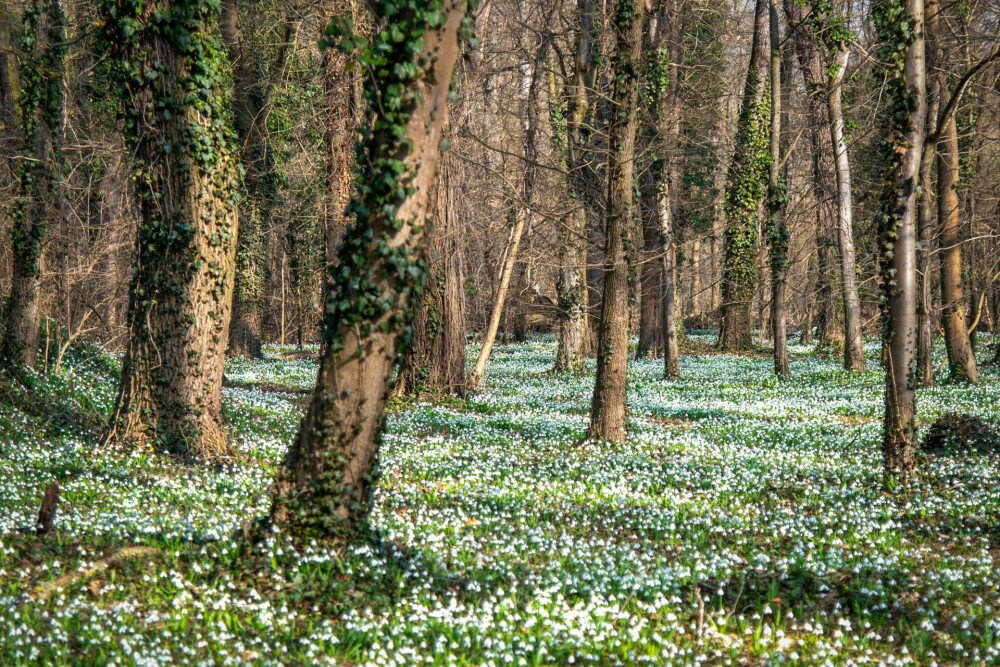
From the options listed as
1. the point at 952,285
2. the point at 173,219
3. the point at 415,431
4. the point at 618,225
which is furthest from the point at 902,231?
the point at 952,285

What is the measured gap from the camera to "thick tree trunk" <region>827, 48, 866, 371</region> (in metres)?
21.8

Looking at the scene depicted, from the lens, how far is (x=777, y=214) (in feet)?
73.4

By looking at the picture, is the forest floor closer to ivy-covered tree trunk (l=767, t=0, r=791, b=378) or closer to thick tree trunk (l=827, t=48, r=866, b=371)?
ivy-covered tree trunk (l=767, t=0, r=791, b=378)

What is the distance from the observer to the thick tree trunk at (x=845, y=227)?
71.5 ft

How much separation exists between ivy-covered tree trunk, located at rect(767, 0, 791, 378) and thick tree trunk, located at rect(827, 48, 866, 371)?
137 cm

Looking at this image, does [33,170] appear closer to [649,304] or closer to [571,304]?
[571,304]

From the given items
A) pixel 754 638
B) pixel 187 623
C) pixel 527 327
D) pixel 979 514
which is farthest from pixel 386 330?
pixel 527 327

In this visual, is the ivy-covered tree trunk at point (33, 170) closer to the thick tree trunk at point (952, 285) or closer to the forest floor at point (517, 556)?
the forest floor at point (517, 556)

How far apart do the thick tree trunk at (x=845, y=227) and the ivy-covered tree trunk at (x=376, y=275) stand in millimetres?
16750

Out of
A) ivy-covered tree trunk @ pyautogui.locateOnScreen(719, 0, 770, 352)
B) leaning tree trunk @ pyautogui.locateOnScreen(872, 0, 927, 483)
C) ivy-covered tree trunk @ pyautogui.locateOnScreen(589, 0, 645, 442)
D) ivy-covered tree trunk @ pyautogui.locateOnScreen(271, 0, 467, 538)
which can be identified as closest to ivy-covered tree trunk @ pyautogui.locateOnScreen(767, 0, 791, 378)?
ivy-covered tree trunk @ pyautogui.locateOnScreen(719, 0, 770, 352)

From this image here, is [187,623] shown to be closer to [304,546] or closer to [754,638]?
[304,546]

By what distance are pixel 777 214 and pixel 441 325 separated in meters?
10.1

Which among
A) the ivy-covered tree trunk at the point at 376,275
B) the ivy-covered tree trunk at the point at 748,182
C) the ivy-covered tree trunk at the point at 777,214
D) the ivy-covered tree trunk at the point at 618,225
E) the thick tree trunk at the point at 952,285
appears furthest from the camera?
the ivy-covered tree trunk at the point at 748,182

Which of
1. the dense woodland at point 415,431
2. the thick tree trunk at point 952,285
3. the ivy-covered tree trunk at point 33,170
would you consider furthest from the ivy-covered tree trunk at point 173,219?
the thick tree trunk at point 952,285
